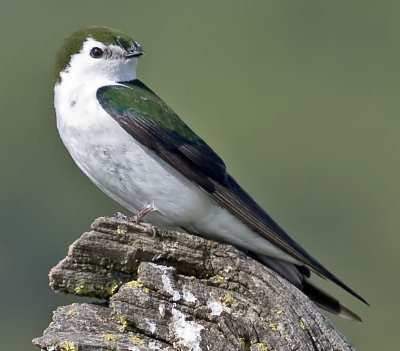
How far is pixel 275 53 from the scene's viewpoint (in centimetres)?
3341

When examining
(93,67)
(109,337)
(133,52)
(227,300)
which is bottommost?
(109,337)

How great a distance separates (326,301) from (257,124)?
19.2 meters

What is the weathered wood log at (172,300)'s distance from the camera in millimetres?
6387

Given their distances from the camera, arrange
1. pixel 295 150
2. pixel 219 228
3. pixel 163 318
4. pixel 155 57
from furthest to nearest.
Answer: pixel 155 57
pixel 295 150
pixel 219 228
pixel 163 318

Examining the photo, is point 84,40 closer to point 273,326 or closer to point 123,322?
point 123,322

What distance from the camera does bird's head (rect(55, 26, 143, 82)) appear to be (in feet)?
26.2

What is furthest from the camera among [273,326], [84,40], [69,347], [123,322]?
[84,40]

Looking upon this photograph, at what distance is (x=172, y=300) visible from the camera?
6.53 metres

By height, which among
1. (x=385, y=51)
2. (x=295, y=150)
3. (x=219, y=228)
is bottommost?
(x=219, y=228)

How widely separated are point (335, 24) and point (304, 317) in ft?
94.3

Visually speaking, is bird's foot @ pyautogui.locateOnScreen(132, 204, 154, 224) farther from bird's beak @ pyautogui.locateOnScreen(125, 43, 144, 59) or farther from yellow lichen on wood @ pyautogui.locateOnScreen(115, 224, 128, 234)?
bird's beak @ pyautogui.locateOnScreen(125, 43, 144, 59)

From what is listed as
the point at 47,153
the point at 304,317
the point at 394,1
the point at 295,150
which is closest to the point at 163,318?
the point at 304,317

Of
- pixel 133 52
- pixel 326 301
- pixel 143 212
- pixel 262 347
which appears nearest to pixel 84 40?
pixel 133 52

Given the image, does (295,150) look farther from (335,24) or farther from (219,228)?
(219,228)
